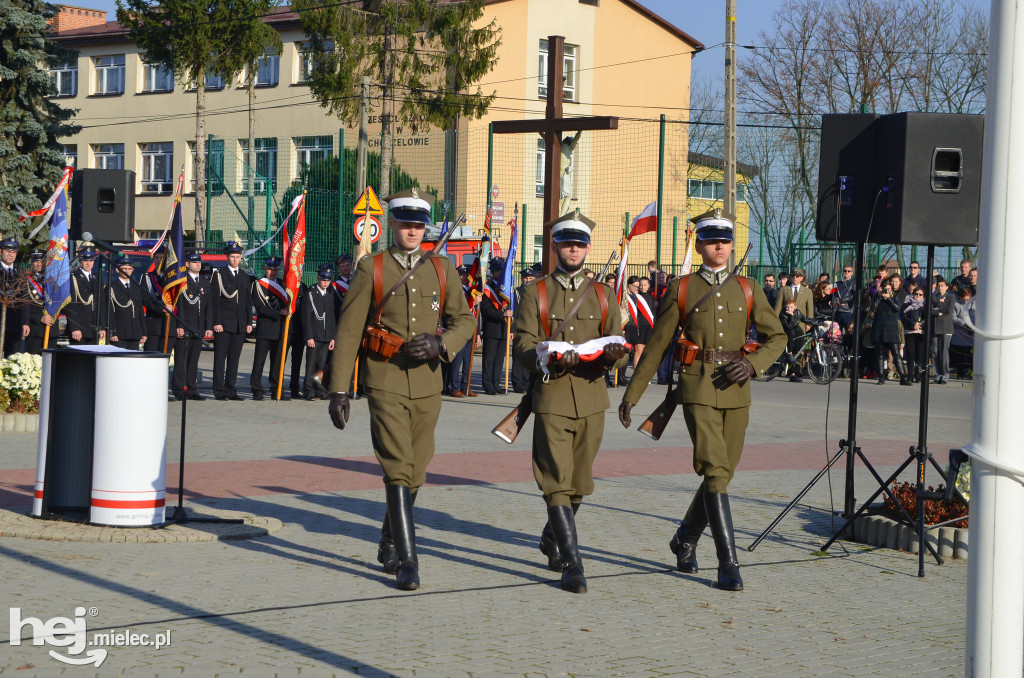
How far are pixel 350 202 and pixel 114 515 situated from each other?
3065 centimetres

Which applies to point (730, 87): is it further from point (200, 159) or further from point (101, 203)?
point (200, 159)

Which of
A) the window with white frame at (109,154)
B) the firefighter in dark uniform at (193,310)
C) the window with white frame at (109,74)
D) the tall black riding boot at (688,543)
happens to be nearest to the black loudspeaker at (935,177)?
the tall black riding boot at (688,543)

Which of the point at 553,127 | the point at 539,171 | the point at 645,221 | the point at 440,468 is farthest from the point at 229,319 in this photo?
the point at 539,171

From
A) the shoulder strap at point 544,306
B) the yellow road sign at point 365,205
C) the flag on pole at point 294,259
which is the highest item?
the yellow road sign at point 365,205

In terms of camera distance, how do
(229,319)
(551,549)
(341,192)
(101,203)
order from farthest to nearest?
(341,192), (229,319), (101,203), (551,549)

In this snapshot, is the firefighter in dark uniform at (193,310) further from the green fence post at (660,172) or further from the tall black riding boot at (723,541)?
the green fence post at (660,172)

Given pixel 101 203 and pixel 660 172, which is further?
pixel 660 172

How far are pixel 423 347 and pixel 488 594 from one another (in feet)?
4.64

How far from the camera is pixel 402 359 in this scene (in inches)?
285

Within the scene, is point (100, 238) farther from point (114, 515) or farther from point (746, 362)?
point (746, 362)

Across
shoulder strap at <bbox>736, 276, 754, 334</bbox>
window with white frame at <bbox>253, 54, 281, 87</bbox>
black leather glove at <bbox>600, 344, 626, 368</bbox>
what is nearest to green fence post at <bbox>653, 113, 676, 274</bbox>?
window with white frame at <bbox>253, 54, 281, 87</bbox>

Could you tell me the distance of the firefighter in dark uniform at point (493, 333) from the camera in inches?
804

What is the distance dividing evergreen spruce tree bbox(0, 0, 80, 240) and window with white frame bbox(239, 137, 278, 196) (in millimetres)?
12816

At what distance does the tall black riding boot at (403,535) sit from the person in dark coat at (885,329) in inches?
654
